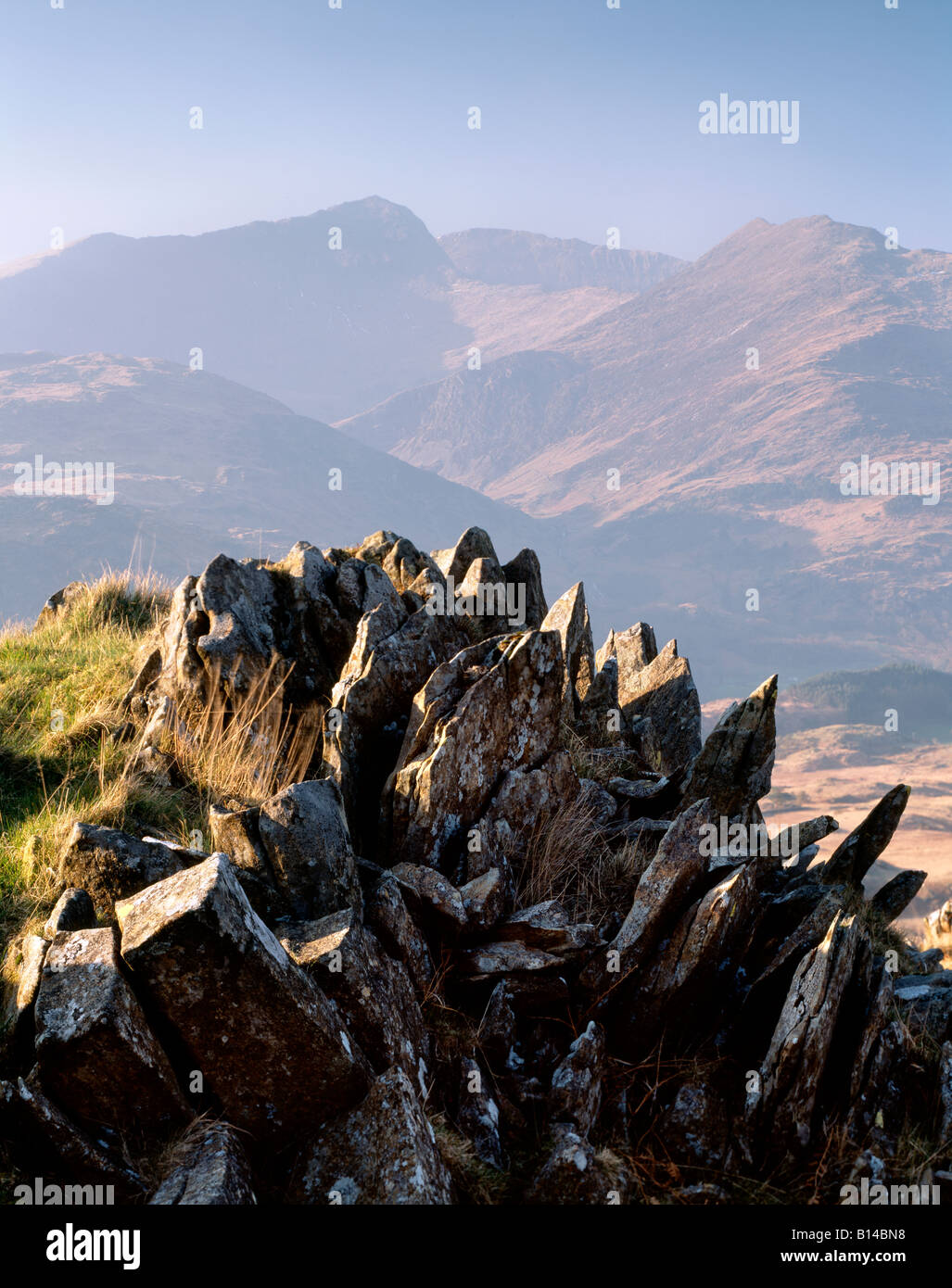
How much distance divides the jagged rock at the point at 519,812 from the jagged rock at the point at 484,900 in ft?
0.98

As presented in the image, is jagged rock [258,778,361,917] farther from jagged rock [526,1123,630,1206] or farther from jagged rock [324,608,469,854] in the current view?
jagged rock [526,1123,630,1206]

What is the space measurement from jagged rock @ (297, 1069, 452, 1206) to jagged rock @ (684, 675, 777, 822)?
563 cm

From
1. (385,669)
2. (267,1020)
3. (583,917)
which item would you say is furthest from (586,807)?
(267,1020)

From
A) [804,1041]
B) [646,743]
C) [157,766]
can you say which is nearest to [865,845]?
[646,743]

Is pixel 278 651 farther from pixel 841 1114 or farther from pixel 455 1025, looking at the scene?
pixel 841 1114

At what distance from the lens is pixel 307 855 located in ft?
20.7

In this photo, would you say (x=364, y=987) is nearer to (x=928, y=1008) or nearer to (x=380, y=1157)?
(x=380, y=1157)

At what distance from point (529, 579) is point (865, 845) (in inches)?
243

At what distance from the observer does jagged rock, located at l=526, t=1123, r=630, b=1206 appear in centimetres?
515

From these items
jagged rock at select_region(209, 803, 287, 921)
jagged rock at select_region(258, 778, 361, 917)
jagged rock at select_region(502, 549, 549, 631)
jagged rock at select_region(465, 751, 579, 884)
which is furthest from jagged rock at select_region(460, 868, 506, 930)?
jagged rock at select_region(502, 549, 549, 631)

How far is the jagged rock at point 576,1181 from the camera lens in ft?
16.9
